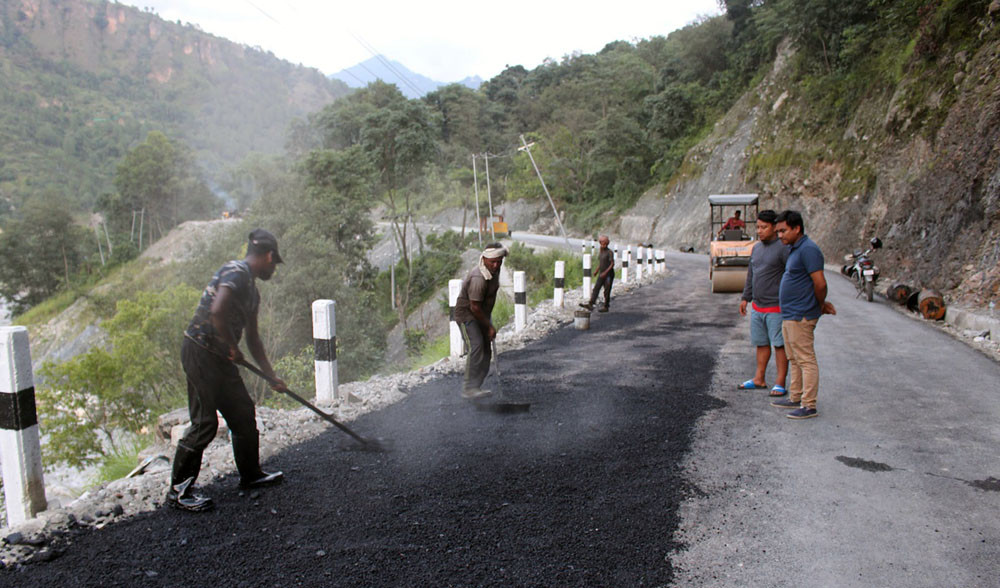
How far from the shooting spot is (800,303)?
5348 millimetres

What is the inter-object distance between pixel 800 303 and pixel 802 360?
514 mm

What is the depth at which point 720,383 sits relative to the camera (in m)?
6.23

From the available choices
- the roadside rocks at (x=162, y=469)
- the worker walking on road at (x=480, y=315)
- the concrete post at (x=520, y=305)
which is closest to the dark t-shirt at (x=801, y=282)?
the worker walking on road at (x=480, y=315)

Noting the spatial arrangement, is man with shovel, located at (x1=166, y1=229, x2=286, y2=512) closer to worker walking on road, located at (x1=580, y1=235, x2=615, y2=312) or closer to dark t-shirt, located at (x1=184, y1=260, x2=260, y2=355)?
dark t-shirt, located at (x1=184, y1=260, x2=260, y2=355)

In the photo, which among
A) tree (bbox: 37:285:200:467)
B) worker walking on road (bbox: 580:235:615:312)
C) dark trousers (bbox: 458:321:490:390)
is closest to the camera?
dark trousers (bbox: 458:321:490:390)

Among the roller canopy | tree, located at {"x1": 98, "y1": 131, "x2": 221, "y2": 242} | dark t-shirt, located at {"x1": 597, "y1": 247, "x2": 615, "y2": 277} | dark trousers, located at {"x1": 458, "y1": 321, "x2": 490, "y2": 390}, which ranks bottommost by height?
dark trousers, located at {"x1": 458, "y1": 321, "x2": 490, "y2": 390}

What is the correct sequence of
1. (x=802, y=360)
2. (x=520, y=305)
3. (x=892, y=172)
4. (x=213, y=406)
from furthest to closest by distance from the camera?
(x=892, y=172) → (x=520, y=305) → (x=802, y=360) → (x=213, y=406)

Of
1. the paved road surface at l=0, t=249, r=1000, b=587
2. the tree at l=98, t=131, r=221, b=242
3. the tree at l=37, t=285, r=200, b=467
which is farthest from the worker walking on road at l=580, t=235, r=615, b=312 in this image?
the tree at l=98, t=131, r=221, b=242

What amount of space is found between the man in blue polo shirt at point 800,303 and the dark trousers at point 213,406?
440 centimetres

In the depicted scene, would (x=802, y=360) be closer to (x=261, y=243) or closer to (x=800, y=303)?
(x=800, y=303)

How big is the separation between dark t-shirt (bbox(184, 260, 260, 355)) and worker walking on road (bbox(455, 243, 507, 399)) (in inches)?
101

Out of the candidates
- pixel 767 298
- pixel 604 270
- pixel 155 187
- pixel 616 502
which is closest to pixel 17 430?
pixel 616 502

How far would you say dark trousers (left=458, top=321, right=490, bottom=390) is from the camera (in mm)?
5871

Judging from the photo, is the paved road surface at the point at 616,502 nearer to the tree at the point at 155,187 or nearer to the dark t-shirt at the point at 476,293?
the dark t-shirt at the point at 476,293
